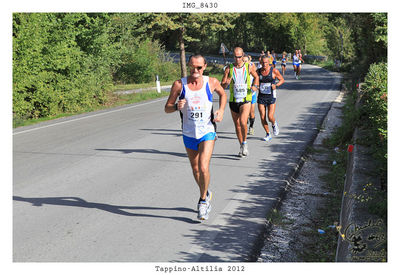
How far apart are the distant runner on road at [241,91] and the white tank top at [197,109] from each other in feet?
10.2

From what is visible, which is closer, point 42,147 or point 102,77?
point 42,147

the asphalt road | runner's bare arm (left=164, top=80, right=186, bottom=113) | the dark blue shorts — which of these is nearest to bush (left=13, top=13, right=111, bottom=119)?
the asphalt road

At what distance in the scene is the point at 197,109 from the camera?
5480 millimetres

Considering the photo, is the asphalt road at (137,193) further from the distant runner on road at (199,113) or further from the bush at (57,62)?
the bush at (57,62)

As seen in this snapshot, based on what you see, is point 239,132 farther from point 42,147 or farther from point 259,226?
point 42,147

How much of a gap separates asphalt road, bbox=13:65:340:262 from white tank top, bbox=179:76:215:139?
1.11 metres

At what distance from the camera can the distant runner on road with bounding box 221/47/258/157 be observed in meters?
8.63

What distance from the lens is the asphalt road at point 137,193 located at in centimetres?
488

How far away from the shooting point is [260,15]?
68.8 meters

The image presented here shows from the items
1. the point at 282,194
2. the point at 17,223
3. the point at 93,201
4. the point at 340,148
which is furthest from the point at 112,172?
the point at 340,148

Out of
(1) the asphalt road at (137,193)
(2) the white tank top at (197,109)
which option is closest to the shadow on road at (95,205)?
(1) the asphalt road at (137,193)

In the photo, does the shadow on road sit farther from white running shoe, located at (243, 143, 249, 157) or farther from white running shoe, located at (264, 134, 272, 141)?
white running shoe, located at (264, 134, 272, 141)

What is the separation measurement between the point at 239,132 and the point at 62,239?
450 cm

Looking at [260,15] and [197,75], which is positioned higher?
[260,15]
